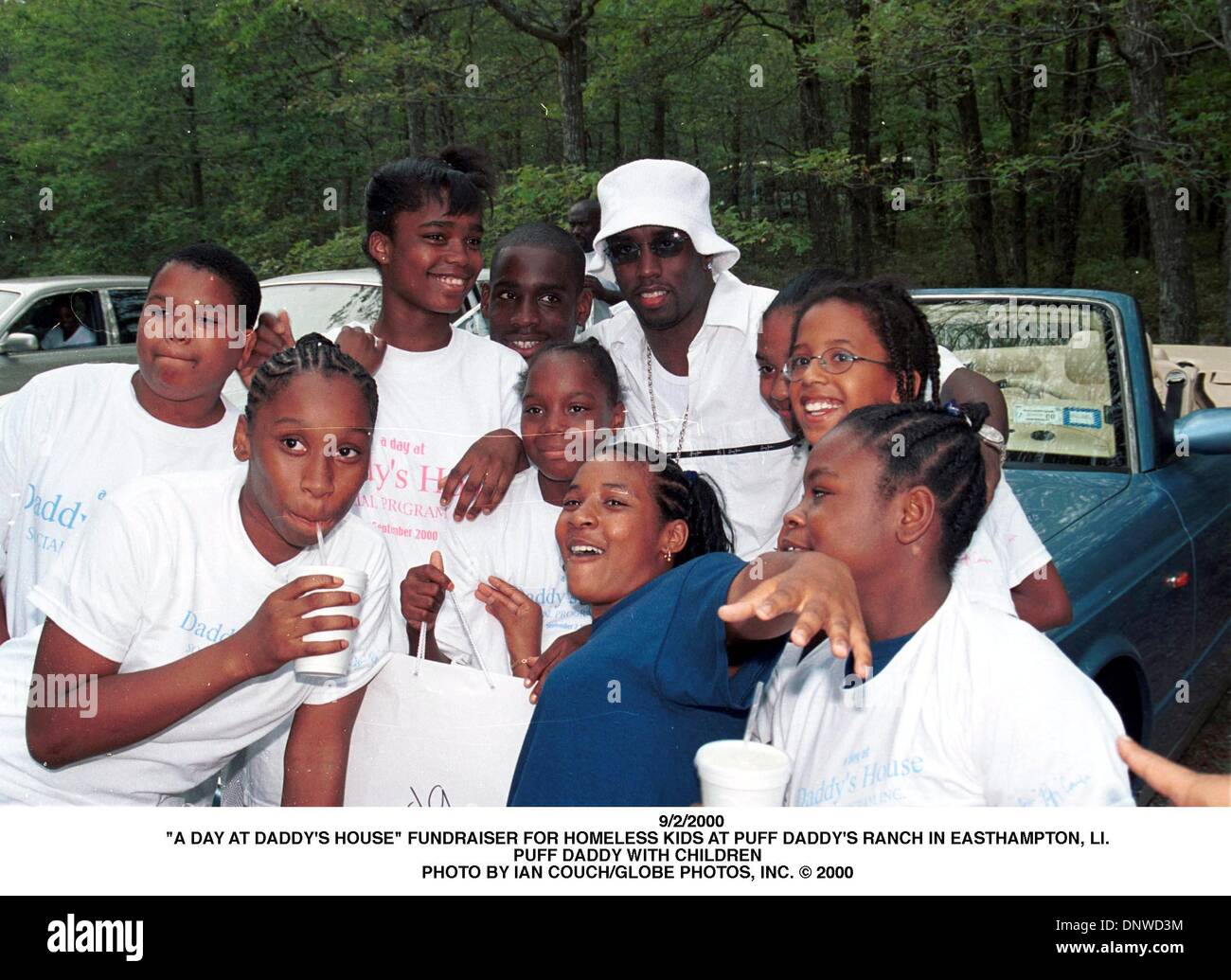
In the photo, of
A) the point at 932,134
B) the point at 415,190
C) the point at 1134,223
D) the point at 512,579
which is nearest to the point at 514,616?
the point at 512,579

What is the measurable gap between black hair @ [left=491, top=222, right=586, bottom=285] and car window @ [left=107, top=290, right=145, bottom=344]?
79cm

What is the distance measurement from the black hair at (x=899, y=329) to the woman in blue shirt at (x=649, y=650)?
0.44 metres

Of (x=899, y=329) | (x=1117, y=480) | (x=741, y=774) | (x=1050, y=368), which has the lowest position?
(x=741, y=774)

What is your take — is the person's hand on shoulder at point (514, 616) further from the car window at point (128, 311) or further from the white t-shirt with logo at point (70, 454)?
the car window at point (128, 311)

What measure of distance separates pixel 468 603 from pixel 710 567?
0.47 meters

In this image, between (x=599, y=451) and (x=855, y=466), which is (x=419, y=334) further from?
(x=855, y=466)

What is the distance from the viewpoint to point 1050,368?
2.72m

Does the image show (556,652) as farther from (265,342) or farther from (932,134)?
(932,134)

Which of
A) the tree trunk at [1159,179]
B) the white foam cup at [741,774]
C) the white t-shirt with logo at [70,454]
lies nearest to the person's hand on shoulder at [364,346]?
the white t-shirt with logo at [70,454]

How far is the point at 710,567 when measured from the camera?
4.73 feet

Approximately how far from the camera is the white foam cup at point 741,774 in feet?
4.20

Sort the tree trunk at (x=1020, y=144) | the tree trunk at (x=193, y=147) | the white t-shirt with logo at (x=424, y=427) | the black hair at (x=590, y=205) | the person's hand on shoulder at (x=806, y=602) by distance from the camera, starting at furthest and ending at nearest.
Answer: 1. the tree trunk at (x=1020, y=144)
2. the black hair at (x=590, y=205)
3. the tree trunk at (x=193, y=147)
4. the white t-shirt with logo at (x=424, y=427)
5. the person's hand on shoulder at (x=806, y=602)

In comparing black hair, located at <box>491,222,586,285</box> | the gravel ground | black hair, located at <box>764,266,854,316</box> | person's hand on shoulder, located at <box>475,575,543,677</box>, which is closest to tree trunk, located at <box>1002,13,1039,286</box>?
the gravel ground

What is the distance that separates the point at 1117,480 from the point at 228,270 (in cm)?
202
